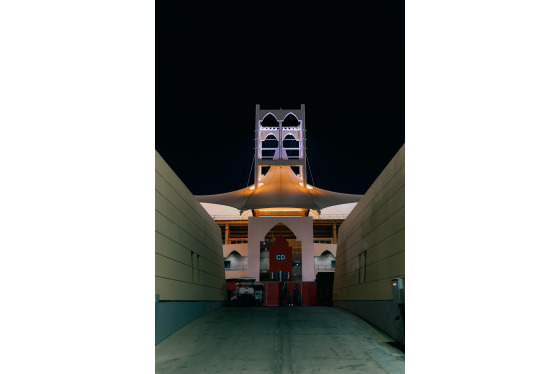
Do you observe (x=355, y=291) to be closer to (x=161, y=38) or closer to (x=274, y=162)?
(x=161, y=38)

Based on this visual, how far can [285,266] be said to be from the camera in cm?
2509

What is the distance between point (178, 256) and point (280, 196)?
25.0 meters

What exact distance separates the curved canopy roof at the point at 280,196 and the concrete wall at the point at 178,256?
1906 centimetres

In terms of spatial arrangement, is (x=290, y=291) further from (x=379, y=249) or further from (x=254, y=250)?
Result: (x=379, y=249)

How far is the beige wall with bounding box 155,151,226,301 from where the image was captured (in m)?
8.47

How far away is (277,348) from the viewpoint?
8133 mm

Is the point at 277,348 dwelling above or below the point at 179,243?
below

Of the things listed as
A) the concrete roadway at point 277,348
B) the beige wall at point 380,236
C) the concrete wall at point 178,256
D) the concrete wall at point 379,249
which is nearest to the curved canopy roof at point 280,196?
the beige wall at point 380,236

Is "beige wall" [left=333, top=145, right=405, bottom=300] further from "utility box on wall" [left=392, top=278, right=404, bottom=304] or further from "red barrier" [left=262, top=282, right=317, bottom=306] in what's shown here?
"red barrier" [left=262, top=282, right=317, bottom=306]

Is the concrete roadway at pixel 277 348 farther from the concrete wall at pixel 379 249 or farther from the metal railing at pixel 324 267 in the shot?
the metal railing at pixel 324 267

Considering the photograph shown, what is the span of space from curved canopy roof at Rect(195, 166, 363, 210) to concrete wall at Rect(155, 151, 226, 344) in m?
19.1

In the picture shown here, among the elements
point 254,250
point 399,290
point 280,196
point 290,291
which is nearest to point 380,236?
point 399,290

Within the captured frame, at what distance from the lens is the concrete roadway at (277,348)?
6.82 metres
